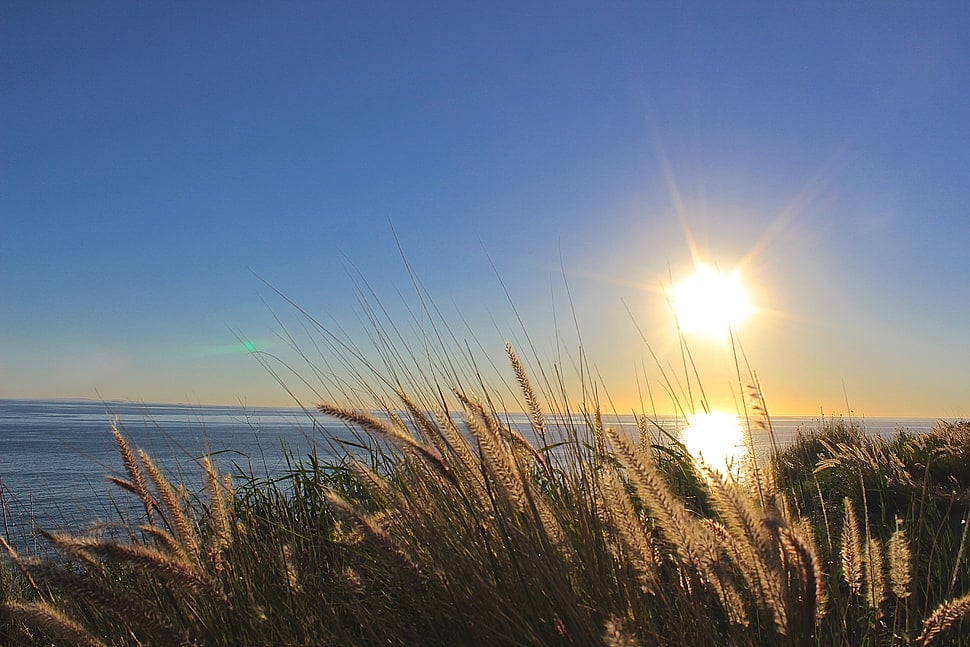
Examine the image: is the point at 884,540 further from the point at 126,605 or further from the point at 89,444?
the point at 89,444

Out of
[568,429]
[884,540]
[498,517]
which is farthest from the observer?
[884,540]

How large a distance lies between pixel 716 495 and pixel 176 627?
1.28 meters

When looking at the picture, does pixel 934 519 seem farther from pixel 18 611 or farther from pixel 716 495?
pixel 18 611

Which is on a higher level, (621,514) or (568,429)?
(568,429)

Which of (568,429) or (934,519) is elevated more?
(568,429)

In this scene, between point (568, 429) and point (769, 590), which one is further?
point (568, 429)

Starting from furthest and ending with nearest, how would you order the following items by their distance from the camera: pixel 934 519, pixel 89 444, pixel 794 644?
1. pixel 89 444
2. pixel 934 519
3. pixel 794 644

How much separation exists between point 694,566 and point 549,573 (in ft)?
1.11

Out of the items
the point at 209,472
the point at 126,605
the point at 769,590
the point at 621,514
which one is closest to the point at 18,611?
the point at 126,605

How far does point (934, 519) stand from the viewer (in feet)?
13.0

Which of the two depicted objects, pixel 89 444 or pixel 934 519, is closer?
pixel 934 519

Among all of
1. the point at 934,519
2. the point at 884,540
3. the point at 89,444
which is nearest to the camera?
the point at 884,540

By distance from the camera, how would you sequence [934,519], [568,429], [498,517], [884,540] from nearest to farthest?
1. [498,517]
2. [568,429]
3. [884,540]
4. [934,519]

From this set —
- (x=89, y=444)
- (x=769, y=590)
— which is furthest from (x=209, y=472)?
(x=89, y=444)
